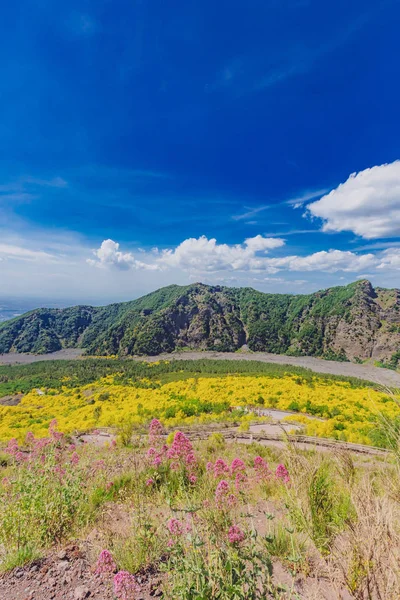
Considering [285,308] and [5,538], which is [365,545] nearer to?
[5,538]

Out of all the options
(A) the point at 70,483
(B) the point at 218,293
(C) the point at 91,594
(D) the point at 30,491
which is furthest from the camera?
(B) the point at 218,293

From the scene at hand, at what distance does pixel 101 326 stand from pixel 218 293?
75.1 metres

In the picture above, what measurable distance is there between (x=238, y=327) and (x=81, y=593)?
5350 inches

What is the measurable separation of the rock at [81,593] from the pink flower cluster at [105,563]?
0.15 meters

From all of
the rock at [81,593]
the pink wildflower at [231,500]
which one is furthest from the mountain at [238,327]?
the rock at [81,593]

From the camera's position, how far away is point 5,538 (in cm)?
304

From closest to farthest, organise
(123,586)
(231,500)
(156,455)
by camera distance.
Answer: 1. (123,586)
2. (231,500)
3. (156,455)

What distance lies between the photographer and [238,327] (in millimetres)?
136250

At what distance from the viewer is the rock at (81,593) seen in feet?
8.02

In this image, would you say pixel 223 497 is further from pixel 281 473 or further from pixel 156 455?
pixel 156 455

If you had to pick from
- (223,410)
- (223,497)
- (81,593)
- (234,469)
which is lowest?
(223,410)

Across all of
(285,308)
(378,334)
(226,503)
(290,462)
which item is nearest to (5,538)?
(226,503)

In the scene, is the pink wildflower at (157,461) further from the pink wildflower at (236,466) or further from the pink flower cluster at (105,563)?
the pink flower cluster at (105,563)

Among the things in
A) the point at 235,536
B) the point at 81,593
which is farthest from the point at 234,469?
the point at 81,593
